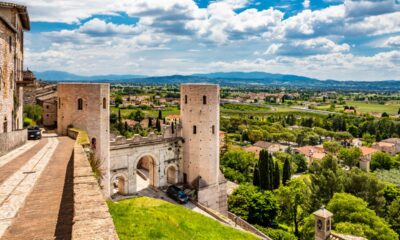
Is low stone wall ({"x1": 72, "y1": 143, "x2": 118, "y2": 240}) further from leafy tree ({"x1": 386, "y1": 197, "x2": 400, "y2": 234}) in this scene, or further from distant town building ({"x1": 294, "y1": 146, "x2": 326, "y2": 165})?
distant town building ({"x1": 294, "y1": 146, "x2": 326, "y2": 165})

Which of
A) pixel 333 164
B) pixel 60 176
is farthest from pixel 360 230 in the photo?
pixel 60 176

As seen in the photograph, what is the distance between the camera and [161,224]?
16.4 meters

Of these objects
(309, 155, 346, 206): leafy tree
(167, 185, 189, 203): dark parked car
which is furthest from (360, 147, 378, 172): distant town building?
(167, 185, 189, 203): dark parked car

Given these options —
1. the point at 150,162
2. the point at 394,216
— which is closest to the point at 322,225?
the point at 150,162

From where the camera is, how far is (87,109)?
2461 centimetres

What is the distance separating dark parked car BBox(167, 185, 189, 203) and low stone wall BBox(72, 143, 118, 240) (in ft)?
66.0

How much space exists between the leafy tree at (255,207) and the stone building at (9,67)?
22.5 m

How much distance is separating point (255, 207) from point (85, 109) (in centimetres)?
2005

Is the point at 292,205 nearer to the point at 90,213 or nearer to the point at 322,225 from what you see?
the point at 322,225

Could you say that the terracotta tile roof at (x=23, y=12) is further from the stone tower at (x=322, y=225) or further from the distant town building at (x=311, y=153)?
the distant town building at (x=311, y=153)

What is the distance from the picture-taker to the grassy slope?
1484 centimetres

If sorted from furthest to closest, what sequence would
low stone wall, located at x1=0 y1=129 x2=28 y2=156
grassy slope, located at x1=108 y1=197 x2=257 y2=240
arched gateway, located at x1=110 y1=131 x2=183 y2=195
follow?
arched gateway, located at x1=110 y1=131 x2=183 y2=195 → low stone wall, located at x1=0 y1=129 x2=28 y2=156 → grassy slope, located at x1=108 y1=197 x2=257 y2=240

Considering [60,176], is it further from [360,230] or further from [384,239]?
[384,239]

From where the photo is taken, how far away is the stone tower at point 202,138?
30197 mm
